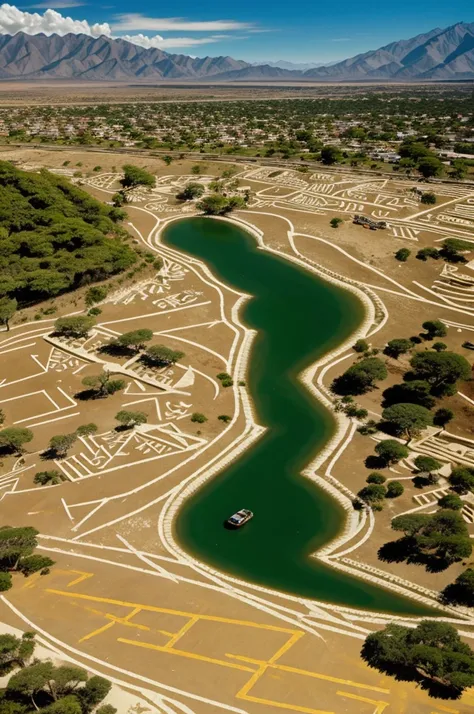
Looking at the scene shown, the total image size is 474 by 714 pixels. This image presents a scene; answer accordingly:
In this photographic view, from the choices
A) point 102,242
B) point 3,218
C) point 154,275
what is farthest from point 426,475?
point 3,218

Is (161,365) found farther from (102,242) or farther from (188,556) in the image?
(102,242)

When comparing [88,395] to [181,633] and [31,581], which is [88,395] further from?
[181,633]

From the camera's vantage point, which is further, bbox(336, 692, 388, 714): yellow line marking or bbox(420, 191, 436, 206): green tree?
bbox(420, 191, 436, 206): green tree

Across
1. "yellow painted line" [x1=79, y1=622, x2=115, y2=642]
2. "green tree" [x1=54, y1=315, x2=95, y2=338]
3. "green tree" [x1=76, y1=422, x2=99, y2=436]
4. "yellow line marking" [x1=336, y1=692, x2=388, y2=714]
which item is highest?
"green tree" [x1=54, y1=315, x2=95, y2=338]

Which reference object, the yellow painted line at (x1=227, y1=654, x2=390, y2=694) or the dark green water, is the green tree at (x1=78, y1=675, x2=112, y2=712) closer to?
the yellow painted line at (x1=227, y1=654, x2=390, y2=694)

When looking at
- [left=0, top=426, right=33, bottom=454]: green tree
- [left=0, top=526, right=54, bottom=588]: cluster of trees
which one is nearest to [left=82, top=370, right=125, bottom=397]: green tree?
[left=0, top=426, right=33, bottom=454]: green tree

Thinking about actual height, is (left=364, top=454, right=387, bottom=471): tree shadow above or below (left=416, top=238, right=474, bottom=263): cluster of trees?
below

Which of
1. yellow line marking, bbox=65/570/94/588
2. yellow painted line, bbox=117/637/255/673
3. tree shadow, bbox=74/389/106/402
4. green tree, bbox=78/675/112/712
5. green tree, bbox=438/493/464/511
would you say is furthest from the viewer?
tree shadow, bbox=74/389/106/402

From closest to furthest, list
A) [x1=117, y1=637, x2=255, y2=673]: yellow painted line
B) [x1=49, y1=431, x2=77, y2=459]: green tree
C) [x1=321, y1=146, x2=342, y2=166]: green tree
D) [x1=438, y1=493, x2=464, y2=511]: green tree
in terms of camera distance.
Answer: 1. [x1=117, y1=637, x2=255, y2=673]: yellow painted line
2. [x1=438, y1=493, x2=464, y2=511]: green tree
3. [x1=49, y1=431, x2=77, y2=459]: green tree
4. [x1=321, y1=146, x2=342, y2=166]: green tree
